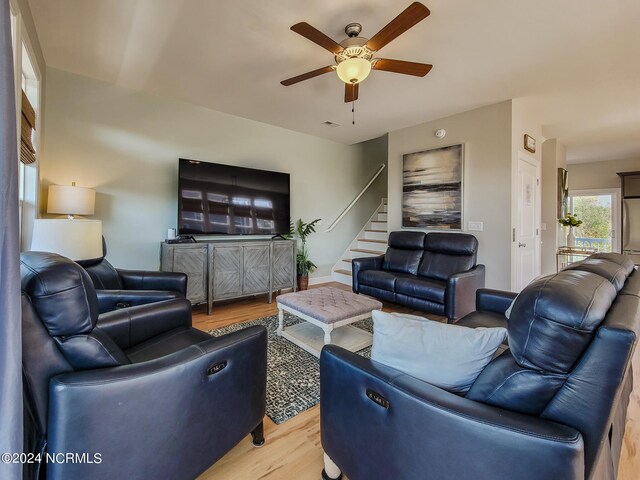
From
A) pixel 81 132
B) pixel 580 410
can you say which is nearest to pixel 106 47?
pixel 81 132

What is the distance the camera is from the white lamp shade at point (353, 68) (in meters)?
2.16

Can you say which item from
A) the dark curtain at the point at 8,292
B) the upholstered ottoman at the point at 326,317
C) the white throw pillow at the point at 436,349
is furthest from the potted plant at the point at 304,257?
the dark curtain at the point at 8,292

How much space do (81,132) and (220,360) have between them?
3282 mm

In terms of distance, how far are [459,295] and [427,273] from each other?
0.74m

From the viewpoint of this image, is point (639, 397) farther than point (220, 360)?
Yes

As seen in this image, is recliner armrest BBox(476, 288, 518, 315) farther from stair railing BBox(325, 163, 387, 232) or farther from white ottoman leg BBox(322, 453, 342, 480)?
stair railing BBox(325, 163, 387, 232)

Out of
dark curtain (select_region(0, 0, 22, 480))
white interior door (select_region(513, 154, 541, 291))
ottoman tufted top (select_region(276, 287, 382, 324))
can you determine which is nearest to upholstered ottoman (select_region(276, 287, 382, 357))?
ottoman tufted top (select_region(276, 287, 382, 324))

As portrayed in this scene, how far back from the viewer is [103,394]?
91cm

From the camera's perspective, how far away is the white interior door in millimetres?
3699

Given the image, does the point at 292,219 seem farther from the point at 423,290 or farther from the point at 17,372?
the point at 17,372

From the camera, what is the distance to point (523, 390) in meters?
0.82

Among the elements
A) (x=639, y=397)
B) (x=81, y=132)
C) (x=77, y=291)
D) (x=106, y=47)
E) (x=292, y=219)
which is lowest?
(x=639, y=397)

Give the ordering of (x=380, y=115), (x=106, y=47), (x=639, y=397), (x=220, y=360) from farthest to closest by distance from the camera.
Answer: (x=380, y=115)
(x=106, y=47)
(x=639, y=397)
(x=220, y=360)

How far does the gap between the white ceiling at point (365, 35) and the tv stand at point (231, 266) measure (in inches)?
70.9
